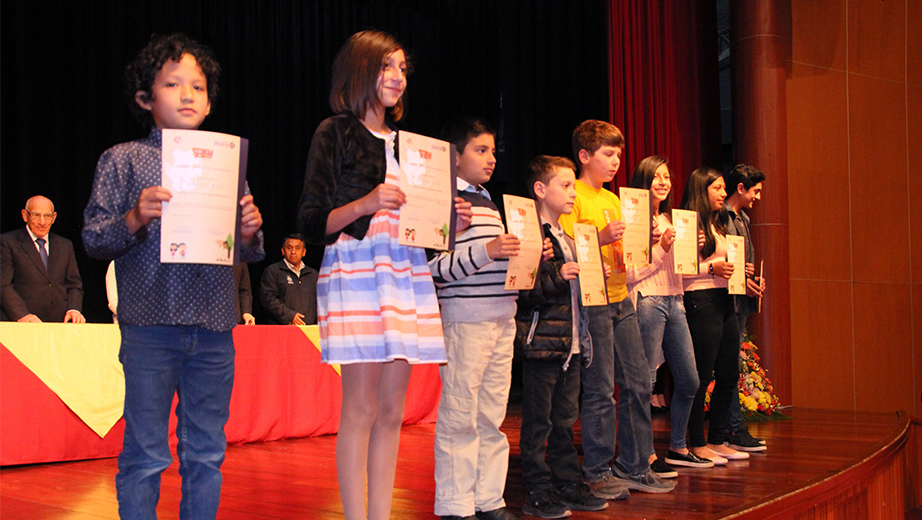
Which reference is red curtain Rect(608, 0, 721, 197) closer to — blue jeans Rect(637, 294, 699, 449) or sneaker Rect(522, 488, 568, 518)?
blue jeans Rect(637, 294, 699, 449)

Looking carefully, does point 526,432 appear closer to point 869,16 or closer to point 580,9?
point 580,9

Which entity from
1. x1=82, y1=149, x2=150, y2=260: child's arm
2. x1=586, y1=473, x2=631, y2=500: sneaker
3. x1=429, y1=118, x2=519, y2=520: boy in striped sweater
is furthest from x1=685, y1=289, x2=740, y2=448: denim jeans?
x1=82, y1=149, x2=150, y2=260: child's arm

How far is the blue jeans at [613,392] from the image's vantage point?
2727 mm

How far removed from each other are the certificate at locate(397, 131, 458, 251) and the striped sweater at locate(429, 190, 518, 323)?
0.76ft

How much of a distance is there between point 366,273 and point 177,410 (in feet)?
1.65

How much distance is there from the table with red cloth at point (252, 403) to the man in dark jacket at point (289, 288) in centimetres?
108

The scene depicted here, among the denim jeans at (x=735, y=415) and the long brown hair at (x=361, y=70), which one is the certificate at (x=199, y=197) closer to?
the long brown hair at (x=361, y=70)

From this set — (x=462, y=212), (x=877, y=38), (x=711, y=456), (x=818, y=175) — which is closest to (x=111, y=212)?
(x=462, y=212)

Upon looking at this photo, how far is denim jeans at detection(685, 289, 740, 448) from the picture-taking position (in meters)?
3.43

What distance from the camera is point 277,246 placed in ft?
21.1

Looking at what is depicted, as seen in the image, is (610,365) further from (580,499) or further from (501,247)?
(501,247)

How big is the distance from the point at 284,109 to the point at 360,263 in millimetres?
5018

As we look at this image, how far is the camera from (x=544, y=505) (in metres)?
2.36

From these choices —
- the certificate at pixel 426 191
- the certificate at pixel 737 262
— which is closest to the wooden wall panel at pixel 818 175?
the certificate at pixel 737 262
